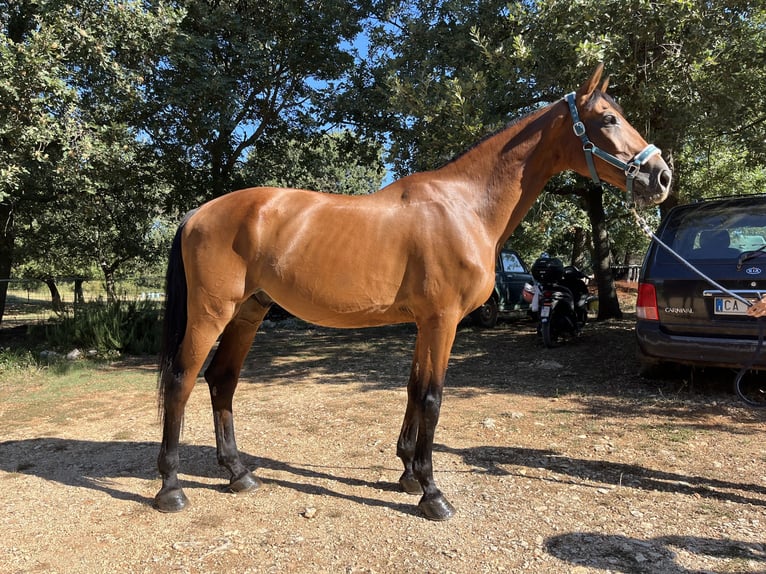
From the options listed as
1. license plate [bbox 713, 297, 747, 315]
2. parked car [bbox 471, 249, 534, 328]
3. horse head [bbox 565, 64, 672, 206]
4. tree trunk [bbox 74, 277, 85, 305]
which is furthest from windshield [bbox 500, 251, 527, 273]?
horse head [bbox 565, 64, 672, 206]

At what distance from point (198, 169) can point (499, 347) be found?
7.58 metres

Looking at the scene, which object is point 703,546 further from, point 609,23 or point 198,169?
point 198,169

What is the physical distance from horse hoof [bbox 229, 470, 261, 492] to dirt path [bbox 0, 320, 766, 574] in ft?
0.16

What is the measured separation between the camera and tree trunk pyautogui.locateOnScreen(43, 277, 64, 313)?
956 centimetres

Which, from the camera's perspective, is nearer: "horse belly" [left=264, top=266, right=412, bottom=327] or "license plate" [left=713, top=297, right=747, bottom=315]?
"horse belly" [left=264, top=266, right=412, bottom=327]

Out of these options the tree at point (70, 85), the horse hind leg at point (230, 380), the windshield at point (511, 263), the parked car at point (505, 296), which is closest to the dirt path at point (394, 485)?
the horse hind leg at point (230, 380)

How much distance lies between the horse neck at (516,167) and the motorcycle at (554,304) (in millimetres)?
5451

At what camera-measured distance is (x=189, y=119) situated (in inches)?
368

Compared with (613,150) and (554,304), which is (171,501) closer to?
(613,150)

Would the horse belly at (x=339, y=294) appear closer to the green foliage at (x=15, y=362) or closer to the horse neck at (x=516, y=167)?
the horse neck at (x=516, y=167)

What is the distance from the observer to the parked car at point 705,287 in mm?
4219

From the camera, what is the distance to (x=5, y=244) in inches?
420

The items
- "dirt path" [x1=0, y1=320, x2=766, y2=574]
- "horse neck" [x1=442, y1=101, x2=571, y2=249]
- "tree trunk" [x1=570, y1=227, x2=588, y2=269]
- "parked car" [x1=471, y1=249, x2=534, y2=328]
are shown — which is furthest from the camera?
"tree trunk" [x1=570, y1=227, x2=588, y2=269]

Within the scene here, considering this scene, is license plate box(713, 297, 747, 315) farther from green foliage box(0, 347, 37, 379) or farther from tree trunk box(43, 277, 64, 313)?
tree trunk box(43, 277, 64, 313)
